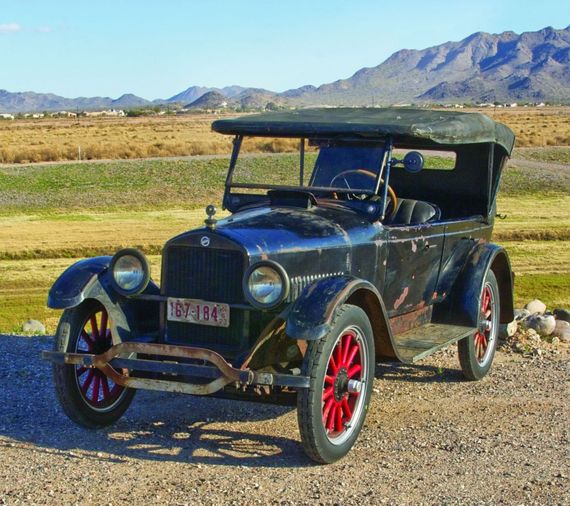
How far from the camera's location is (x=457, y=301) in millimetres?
8570

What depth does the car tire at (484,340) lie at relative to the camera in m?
8.67

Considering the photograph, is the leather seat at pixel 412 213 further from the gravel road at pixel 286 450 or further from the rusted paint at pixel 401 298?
the gravel road at pixel 286 450

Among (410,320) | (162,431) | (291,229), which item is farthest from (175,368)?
(410,320)

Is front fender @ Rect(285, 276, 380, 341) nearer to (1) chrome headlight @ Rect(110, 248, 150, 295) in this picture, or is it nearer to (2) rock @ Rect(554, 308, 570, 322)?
(1) chrome headlight @ Rect(110, 248, 150, 295)

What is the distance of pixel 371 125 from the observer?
7492 mm

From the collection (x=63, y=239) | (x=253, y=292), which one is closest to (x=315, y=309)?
(x=253, y=292)

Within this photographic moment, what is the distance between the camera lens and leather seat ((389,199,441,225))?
823cm

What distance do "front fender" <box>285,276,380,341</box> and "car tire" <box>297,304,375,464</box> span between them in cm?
11

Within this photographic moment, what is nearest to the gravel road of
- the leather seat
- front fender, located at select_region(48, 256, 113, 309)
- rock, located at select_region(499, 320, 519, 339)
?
front fender, located at select_region(48, 256, 113, 309)

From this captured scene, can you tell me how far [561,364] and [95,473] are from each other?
513cm

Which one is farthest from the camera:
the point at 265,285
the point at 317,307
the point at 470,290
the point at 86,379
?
the point at 470,290

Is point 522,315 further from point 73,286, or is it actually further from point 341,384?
point 73,286

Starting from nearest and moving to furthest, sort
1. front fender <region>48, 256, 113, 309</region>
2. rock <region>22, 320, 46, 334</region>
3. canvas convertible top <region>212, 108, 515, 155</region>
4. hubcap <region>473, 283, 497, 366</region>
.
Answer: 1. front fender <region>48, 256, 113, 309</region>
2. canvas convertible top <region>212, 108, 515, 155</region>
3. hubcap <region>473, 283, 497, 366</region>
4. rock <region>22, 320, 46, 334</region>

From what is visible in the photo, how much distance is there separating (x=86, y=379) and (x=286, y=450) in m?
1.57
